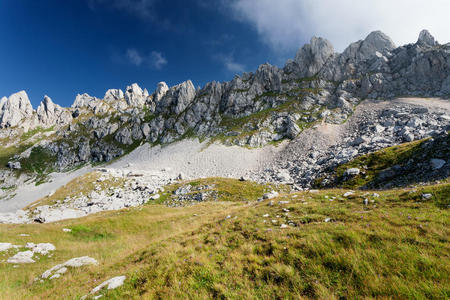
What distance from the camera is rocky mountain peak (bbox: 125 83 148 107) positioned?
18300cm

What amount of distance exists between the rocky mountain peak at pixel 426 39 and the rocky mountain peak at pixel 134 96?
209 meters

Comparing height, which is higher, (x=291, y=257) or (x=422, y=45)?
(x=422, y=45)

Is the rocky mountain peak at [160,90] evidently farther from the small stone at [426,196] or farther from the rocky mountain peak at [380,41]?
the small stone at [426,196]

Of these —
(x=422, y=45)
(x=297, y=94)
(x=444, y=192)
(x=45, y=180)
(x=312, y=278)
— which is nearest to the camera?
(x=312, y=278)

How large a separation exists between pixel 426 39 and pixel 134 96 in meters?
234

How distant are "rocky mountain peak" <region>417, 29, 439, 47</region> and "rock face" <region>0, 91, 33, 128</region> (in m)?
319

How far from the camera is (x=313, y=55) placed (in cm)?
11331

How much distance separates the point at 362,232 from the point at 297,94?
109 metres

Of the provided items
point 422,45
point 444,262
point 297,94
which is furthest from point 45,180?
point 422,45

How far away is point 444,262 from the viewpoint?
382 centimetres

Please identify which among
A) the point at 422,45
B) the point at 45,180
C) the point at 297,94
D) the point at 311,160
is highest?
the point at 422,45

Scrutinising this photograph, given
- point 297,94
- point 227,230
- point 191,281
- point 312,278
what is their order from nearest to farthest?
point 312,278 → point 191,281 → point 227,230 → point 297,94

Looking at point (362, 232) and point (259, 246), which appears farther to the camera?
point (259, 246)

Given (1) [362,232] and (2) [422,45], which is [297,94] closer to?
(2) [422,45]
